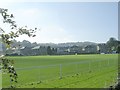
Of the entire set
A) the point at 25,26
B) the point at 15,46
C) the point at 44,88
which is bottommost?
the point at 44,88

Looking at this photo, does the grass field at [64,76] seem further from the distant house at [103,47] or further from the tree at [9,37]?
the distant house at [103,47]

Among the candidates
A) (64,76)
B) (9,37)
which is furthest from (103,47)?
(9,37)

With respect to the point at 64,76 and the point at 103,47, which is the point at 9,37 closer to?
the point at 64,76

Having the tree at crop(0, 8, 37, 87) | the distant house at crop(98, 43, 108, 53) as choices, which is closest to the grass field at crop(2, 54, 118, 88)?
the tree at crop(0, 8, 37, 87)

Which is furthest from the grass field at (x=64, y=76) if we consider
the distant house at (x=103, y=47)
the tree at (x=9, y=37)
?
the distant house at (x=103, y=47)

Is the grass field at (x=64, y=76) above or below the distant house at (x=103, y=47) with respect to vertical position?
below

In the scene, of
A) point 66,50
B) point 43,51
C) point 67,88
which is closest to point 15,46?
point 67,88

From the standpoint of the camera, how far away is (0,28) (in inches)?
155

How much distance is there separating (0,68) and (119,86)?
5.81m

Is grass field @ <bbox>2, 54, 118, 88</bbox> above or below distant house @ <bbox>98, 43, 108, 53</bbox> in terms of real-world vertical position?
below

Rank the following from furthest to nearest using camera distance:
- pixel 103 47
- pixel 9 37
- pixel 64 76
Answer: pixel 103 47 < pixel 64 76 < pixel 9 37

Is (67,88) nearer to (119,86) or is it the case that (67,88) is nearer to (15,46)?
(119,86)

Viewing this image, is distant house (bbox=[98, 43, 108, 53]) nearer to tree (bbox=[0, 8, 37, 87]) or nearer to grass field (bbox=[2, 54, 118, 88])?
grass field (bbox=[2, 54, 118, 88])

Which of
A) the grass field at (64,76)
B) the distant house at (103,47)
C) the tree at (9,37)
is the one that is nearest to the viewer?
the tree at (9,37)
